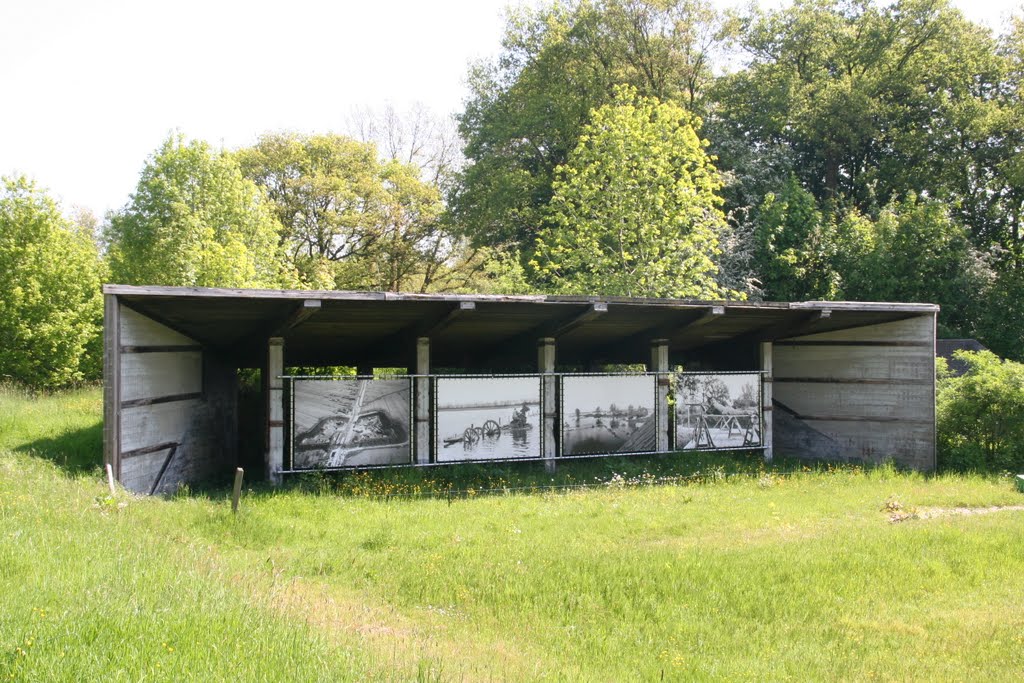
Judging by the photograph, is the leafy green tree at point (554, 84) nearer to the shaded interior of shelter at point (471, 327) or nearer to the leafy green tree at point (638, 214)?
the leafy green tree at point (638, 214)

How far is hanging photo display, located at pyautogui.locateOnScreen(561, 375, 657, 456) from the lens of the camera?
14859mm

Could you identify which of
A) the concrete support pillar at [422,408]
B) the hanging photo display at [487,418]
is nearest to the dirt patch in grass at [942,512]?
the hanging photo display at [487,418]

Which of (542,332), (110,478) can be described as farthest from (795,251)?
(110,478)

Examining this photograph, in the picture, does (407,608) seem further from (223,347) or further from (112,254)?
(112,254)

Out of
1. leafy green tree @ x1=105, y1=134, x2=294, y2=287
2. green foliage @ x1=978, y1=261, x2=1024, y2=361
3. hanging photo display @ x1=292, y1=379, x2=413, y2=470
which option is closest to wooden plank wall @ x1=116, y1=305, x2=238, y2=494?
hanging photo display @ x1=292, y1=379, x2=413, y2=470

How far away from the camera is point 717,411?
16.1 metres

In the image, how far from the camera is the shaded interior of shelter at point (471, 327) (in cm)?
1208

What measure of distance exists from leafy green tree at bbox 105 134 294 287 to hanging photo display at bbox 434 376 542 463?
36.4 feet

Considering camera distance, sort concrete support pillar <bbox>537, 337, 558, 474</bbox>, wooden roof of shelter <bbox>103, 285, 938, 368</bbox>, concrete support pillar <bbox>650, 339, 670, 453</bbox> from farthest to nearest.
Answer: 1. concrete support pillar <bbox>650, 339, 670, 453</bbox>
2. concrete support pillar <bbox>537, 337, 558, 474</bbox>
3. wooden roof of shelter <bbox>103, 285, 938, 368</bbox>

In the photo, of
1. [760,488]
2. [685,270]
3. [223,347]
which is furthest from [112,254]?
[760,488]

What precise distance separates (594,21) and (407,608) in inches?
1125

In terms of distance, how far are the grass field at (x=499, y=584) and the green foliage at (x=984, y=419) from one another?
12.0 feet

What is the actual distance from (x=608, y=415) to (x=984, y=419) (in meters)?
7.35

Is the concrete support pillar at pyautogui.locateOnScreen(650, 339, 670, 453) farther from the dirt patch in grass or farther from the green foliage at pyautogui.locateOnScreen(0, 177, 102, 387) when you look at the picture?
the green foliage at pyautogui.locateOnScreen(0, 177, 102, 387)
